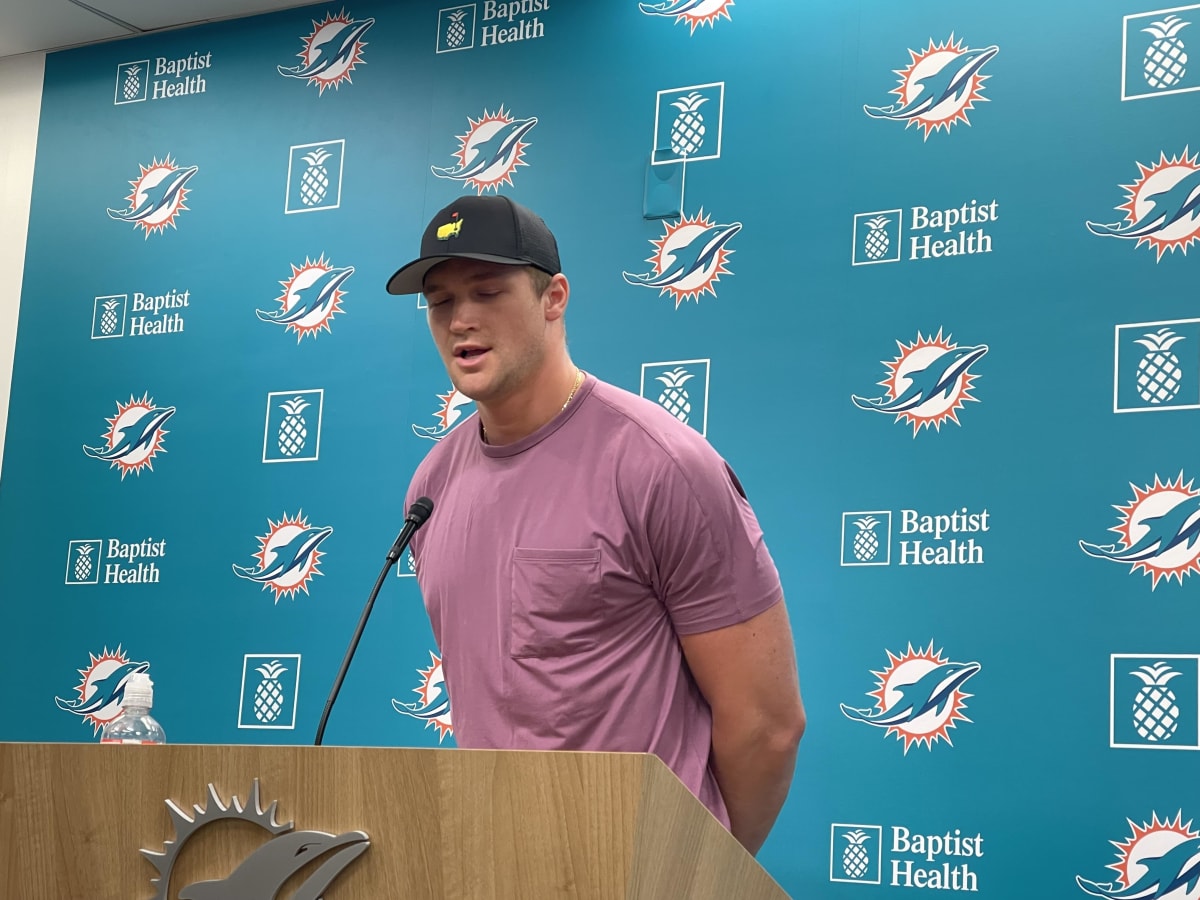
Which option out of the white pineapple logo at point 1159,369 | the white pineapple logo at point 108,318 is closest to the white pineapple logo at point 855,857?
the white pineapple logo at point 1159,369

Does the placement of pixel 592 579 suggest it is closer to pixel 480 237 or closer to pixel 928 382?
pixel 480 237

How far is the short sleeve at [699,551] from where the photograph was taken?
69.7 inches

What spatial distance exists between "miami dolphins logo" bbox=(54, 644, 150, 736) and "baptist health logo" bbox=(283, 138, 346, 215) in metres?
1.20

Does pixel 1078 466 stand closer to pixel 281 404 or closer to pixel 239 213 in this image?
pixel 281 404

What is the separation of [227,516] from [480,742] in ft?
6.02

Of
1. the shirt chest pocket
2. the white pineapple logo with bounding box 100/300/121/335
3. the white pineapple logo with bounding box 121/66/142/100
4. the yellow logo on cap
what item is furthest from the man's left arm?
the white pineapple logo with bounding box 121/66/142/100

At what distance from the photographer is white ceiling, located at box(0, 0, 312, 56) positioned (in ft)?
12.2

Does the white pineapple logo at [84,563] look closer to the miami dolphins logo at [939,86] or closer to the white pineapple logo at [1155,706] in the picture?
the miami dolphins logo at [939,86]

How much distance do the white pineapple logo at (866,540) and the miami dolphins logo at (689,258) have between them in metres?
0.60

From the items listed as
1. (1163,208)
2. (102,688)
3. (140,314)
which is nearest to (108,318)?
(140,314)

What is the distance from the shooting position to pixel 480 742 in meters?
1.81

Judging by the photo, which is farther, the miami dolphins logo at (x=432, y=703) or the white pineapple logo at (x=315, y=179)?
the white pineapple logo at (x=315, y=179)

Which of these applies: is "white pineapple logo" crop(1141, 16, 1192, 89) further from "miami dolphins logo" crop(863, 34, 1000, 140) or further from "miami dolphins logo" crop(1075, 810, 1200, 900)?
"miami dolphins logo" crop(1075, 810, 1200, 900)

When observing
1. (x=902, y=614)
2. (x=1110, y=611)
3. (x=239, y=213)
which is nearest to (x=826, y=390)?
(x=902, y=614)
